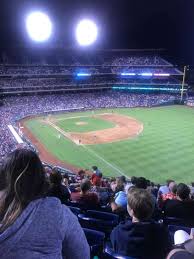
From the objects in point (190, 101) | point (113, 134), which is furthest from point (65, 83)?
point (113, 134)

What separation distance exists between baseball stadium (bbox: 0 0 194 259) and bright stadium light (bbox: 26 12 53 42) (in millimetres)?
170

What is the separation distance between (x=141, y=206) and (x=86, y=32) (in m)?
62.7

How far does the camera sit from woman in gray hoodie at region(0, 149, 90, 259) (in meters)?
2.46

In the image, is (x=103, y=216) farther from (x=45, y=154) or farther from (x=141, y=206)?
(x=45, y=154)

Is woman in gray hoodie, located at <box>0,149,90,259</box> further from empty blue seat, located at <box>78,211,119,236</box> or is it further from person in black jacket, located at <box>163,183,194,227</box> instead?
person in black jacket, located at <box>163,183,194,227</box>

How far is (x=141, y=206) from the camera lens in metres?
4.14

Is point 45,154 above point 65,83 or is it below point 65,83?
below

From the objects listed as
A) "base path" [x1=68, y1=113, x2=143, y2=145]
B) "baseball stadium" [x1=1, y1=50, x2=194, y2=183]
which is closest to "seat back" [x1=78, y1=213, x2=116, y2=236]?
"baseball stadium" [x1=1, y1=50, x2=194, y2=183]

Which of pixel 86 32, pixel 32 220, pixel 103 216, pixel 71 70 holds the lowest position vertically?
pixel 71 70

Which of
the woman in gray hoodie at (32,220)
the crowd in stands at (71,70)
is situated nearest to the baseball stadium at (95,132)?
the woman in gray hoodie at (32,220)

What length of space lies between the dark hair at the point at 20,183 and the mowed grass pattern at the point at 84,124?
38776 mm

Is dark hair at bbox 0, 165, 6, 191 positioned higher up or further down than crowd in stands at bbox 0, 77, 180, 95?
→ higher up

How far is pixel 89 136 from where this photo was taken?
3859 cm

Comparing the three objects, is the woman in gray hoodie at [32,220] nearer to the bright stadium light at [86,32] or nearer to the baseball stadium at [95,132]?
the baseball stadium at [95,132]
